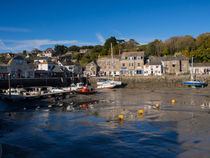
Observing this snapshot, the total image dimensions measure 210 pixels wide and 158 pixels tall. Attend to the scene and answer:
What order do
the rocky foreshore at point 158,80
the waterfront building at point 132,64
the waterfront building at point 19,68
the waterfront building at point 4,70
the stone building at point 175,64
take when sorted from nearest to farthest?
the waterfront building at point 4,70, the rocky foreshore at point 158,80, the waterfront building at point 19,68, the stone building at point 175,64, the waterfront building at point 132,64

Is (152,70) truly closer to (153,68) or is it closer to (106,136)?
(153,68)

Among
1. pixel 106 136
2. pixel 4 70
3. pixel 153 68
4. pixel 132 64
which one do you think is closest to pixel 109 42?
pixel 132 64

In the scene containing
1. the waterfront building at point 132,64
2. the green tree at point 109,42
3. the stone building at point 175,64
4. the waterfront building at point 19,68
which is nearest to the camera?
the waterfront building at point 19,68

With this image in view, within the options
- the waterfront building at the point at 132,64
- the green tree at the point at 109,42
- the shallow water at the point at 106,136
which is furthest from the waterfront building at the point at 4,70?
the green tree at the point at 109,42

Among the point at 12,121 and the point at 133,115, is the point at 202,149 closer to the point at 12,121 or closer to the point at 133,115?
the point at 133,115

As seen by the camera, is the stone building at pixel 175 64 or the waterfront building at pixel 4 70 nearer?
the waterfront building at pixel 4 70

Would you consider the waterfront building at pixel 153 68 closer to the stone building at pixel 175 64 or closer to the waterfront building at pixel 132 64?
the waterfront building at pixel 132 64

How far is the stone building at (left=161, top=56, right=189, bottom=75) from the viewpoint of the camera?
227 ft

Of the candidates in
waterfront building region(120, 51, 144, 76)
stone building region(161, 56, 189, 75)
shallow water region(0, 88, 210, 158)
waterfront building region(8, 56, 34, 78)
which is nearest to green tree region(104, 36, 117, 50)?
waterfront building region(120, 51, 144, 76)

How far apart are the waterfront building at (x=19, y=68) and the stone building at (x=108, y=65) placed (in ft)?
93.9

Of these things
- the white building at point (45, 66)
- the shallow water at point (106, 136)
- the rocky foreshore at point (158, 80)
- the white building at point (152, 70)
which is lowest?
the shallow water at point (106, 136)

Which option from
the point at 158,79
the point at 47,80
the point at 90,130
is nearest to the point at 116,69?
the point at 158,79

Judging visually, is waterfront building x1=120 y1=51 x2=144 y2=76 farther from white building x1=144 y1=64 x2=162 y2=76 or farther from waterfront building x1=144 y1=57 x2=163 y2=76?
waterfront building x1=144 y1=57 x2=163 y2=76

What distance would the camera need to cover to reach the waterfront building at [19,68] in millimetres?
59956
